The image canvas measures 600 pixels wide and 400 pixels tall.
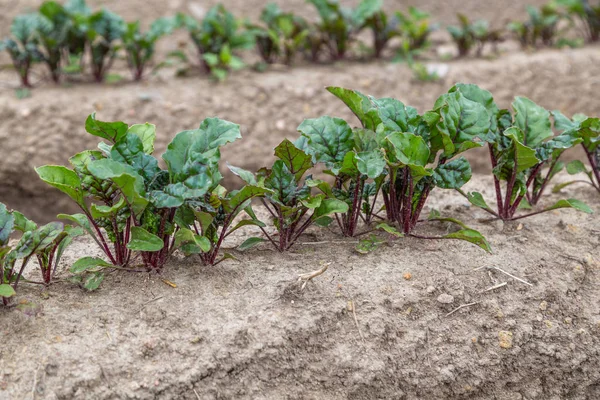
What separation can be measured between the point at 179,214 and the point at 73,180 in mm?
397

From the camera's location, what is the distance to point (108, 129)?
237 centimetres

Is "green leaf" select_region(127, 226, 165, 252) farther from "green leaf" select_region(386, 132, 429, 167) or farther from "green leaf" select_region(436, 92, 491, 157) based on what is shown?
"green leaf" select_region(436, 92, 491, 157)

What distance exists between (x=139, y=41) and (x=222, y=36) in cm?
73

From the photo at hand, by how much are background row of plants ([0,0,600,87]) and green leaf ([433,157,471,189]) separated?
2.95 m

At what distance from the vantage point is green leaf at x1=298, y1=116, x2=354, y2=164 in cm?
262

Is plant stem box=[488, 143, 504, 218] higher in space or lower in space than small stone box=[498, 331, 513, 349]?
higher

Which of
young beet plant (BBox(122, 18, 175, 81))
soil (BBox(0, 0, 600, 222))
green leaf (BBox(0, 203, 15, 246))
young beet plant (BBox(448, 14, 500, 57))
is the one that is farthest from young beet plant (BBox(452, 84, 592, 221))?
young beet plant (BBox(448, 14, 500, 57))

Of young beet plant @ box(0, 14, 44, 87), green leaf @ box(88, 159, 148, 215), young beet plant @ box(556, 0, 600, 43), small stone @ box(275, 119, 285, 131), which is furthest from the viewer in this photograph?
young beet plant @ box(556, 0, 600, 43)

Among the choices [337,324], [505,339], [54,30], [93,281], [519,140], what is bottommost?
[505,339]

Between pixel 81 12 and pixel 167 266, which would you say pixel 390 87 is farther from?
pixel 167 266

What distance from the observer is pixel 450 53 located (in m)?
6.23

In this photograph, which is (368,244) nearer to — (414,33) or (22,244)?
(22,244)

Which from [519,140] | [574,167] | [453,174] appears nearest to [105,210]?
[453,174]

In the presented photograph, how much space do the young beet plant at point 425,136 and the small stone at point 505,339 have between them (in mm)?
351
